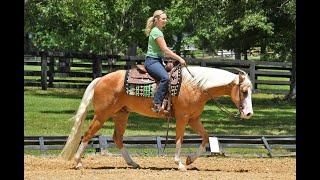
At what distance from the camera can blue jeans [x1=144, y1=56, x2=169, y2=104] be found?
855 cm

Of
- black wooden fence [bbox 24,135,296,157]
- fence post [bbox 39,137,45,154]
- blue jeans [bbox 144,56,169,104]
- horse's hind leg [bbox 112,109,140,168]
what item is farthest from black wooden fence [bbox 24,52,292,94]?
blue jeans [bbox 144,56,169,104]

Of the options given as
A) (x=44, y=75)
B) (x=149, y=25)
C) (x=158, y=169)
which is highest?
(x=149, y=25)

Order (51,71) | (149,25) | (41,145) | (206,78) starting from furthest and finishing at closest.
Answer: (51,71)
(41,145)
(206,78)
(149,25)

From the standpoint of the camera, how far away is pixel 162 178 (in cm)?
771

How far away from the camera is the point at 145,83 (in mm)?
8789

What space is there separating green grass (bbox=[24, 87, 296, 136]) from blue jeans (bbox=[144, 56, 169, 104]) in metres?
4.33

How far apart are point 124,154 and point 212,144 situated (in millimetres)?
1922

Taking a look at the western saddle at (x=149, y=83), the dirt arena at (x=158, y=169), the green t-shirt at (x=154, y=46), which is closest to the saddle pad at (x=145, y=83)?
the western saddle at (x=149, y=83)

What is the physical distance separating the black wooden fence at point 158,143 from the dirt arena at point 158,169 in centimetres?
40

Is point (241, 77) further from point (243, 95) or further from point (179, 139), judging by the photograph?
point (179, 139)

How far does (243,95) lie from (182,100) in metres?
0.81

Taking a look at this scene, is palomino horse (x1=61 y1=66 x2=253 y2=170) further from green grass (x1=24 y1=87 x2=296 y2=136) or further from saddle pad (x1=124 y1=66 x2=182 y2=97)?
green grass (x1=24 y1=87 x2=296 y2=136)

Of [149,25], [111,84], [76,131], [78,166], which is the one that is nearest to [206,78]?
[149,25]
